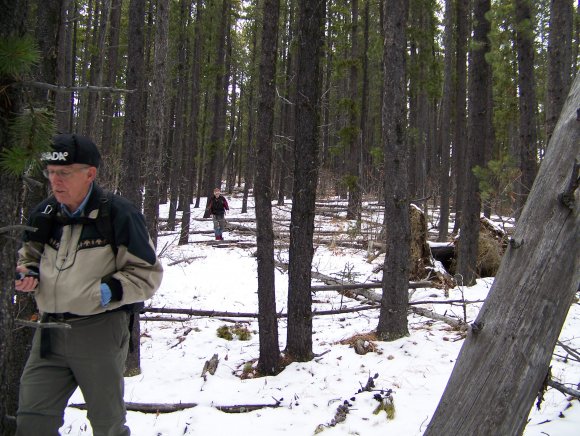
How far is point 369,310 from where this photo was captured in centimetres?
851

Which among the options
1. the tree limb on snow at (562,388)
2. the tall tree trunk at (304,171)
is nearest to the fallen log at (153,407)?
the tall tree trunk at (304,171)

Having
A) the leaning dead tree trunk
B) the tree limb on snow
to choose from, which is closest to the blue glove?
the leaning dead tree trunk

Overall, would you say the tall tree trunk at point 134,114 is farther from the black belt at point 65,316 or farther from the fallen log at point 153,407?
the black belt at point 65,316

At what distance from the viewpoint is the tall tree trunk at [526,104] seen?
9.00 m

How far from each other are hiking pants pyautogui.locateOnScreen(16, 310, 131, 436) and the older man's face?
70 cm

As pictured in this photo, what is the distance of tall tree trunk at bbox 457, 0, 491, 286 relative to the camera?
362 inches

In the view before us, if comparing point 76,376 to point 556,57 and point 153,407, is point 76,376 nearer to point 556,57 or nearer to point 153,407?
point 153,407

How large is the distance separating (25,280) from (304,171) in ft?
12.6

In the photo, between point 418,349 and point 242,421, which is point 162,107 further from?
point 418,349

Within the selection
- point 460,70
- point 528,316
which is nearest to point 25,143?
point 528,316

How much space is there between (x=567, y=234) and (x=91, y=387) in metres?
2.63

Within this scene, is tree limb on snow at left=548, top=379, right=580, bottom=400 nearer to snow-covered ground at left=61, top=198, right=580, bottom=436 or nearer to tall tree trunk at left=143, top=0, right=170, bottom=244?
snow-covered ground at left=61, top=198, right=580, bottom=436

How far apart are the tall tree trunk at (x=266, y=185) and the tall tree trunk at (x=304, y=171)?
30cm

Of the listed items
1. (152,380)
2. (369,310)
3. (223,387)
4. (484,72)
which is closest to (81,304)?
(223,387)
